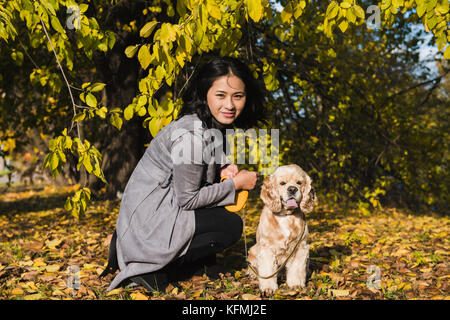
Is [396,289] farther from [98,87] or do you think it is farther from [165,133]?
[98,87]

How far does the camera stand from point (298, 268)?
9.63 feet

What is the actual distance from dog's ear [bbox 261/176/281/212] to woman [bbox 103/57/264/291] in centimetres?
13

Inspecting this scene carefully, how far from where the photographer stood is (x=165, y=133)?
2996mm

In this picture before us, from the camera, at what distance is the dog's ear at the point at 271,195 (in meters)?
2.82

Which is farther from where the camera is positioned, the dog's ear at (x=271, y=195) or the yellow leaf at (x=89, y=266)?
the yellow leaf at (x=89, y=266)

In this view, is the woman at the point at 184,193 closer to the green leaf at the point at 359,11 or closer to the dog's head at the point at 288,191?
the dog's head at the point at 288,191

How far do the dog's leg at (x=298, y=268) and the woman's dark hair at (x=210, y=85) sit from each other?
1128 millimetres

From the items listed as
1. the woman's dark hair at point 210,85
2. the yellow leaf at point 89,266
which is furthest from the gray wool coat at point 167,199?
the yellow leaf at point 89,266

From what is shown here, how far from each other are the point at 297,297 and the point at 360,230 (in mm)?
2889

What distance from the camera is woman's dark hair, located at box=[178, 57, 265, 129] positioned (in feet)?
9.75

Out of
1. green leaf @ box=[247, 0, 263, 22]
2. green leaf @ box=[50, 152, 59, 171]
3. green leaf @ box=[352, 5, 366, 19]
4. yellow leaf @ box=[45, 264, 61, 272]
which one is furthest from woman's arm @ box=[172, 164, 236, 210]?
yellow leaf @ box=[45, 264, 61, 272]

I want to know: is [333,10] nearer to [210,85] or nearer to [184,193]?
[210,85]

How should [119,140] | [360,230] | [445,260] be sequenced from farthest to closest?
[119,140] < [360,230] < [445,260]
